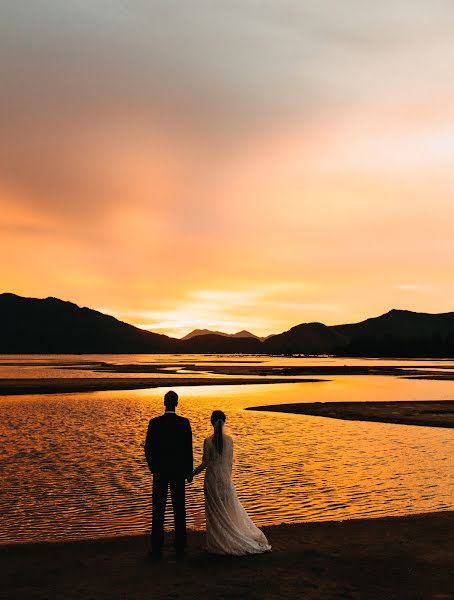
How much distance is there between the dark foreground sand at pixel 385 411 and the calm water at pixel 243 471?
8.08 ft

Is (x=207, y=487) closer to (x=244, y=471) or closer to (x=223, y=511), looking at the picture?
(x=223, y=511)

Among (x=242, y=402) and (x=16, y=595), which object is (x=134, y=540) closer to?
(x=16, y=595)

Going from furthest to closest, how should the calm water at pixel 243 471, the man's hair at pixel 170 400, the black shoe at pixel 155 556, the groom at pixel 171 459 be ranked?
the calm water at pixel 243 471 < the groom at pixel 171 459 < the man's hair at pixel 170 400 < the black shoe at pixel 155 556

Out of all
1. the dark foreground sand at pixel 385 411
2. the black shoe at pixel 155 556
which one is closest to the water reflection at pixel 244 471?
the black shoe at pixel 155 556

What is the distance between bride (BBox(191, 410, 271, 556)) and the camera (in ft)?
39.0

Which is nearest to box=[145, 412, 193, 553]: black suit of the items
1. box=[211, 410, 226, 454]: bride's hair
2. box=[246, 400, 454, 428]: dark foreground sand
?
box=[211, 410, 226, 454]: bride's hair

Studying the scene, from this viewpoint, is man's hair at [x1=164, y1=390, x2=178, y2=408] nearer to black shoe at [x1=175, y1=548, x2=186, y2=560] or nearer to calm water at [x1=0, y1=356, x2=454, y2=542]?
black shoe at [x1=175, y1=548, x2=186, y2=560]

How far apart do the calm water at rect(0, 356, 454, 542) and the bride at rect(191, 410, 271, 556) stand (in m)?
2.87

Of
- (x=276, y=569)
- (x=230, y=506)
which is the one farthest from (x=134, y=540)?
(x=276, y=569)

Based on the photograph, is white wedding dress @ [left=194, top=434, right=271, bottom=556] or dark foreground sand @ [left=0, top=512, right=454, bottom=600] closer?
dark foreground sand @ [left=0, top=512, right=454, bottom=600]

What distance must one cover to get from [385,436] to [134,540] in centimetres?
1943

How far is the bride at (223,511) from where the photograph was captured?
11.9 metres

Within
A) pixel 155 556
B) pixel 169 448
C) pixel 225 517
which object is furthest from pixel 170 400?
pixel 155 556

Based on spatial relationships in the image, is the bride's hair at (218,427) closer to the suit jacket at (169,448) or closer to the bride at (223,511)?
the bride at (223,511)
